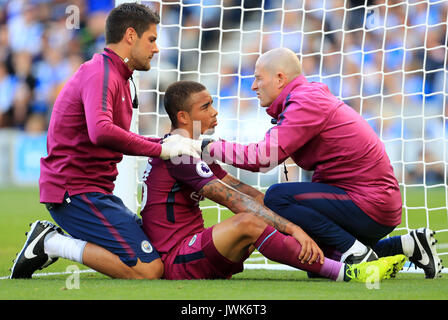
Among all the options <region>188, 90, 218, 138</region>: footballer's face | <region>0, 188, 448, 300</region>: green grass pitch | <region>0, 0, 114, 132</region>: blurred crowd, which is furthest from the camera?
<region>0, 0, 114, 132</region>: blurred crowd

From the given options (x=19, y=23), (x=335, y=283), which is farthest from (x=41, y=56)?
(x=335, y=283)

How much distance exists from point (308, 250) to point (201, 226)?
590mm

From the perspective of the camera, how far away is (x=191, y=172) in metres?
3.37

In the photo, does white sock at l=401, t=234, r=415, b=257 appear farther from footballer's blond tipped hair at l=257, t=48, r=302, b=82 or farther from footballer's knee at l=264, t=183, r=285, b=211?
→ footballer's blond tipped hair at l=257, t=48, r=302, b=82

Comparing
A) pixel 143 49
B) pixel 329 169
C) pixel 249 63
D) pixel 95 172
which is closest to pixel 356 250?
pixel 329 169

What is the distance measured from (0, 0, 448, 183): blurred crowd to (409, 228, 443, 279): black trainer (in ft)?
5.84

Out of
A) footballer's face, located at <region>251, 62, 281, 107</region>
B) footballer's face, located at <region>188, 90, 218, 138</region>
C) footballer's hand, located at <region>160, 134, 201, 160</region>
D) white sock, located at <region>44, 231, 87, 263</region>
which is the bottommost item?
white sock, located at <region>44, 231, 87, 263</region>

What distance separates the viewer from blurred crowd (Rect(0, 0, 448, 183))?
6895 millimetres

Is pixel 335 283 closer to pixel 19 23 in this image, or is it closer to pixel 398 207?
pixel 398 207

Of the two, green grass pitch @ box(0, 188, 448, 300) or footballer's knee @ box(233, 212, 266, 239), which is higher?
footballer's knee @ box(233, 212, 266, 239)

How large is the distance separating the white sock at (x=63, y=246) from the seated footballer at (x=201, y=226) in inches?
13.2

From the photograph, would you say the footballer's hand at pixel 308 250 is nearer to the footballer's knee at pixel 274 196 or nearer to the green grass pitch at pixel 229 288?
the green grass pitch at pixel 229 288

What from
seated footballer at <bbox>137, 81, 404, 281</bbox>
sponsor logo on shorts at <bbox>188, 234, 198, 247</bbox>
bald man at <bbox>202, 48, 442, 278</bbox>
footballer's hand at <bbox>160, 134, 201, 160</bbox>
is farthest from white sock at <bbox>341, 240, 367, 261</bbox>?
footballer's hand at <bbox>160, 134, 201, 160</bbox>

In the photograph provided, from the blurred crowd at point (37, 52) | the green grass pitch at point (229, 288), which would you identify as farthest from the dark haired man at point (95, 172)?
the blurred crowd at point (37, 52)
